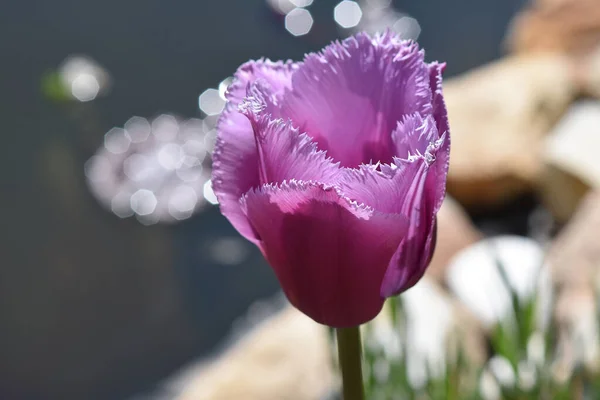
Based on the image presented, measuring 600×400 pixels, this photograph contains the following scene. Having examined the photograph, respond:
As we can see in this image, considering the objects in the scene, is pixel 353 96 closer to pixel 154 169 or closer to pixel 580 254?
pixel 580 254

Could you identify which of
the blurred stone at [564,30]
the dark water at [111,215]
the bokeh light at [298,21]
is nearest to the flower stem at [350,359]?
the dark water at [111,215]

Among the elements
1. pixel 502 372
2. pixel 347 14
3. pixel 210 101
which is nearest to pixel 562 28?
pixel 347 14

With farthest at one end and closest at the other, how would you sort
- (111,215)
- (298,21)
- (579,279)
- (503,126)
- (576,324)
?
1. (298,21)
2. (111,215)
3. (503,126)
4. (579,279)
5. (576,324)

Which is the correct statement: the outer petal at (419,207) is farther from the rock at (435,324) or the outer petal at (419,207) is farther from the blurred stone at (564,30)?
the blurred stone at (564,30)

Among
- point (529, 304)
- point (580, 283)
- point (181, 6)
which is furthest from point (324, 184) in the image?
point (181, 6)

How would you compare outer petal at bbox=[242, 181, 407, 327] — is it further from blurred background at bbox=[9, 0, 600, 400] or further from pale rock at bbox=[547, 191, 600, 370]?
blurred background at bbox=[9, 0, 600, 400]

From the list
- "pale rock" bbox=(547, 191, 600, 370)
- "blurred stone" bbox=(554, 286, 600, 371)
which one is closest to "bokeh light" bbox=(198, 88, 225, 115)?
"pale rock" bbox=(547, 191, 600, 370)

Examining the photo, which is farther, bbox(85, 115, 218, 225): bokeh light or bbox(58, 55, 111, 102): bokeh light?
bbox(58, 55, 111, 102): bokeh light
